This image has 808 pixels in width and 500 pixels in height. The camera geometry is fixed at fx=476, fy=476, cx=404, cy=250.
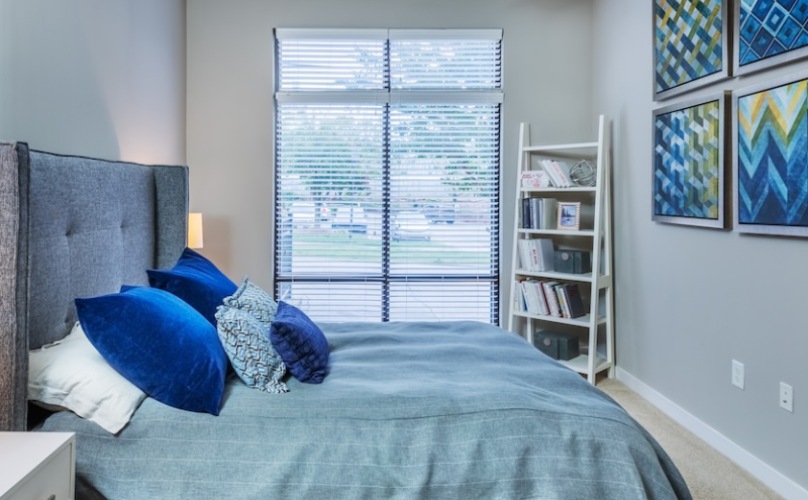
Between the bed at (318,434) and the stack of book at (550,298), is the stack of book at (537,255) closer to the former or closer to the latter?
the stack of book at (550,298)

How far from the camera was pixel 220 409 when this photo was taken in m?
1.38

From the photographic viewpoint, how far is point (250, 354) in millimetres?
1528

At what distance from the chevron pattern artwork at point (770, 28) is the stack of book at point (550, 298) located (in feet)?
5.28

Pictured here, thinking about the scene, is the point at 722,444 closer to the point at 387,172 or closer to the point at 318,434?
the point at 318,434

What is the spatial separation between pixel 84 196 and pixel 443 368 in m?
1.46

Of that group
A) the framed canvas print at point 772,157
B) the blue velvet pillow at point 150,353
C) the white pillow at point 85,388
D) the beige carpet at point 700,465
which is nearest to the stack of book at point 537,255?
the beige carpet at point 700,465

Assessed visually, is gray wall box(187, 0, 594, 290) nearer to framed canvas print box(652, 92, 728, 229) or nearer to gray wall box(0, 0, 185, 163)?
gray wall box(0, 0, 185, 163)

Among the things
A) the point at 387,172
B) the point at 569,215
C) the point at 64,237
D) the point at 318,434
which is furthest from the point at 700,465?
the point at 64,237

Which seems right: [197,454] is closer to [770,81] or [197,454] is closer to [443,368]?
[443,368]

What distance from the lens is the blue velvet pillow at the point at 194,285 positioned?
1.88 metres

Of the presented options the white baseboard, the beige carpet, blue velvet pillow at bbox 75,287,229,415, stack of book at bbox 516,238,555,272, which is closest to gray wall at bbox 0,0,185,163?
blue velvet pillow at bbox 75,287,229,415

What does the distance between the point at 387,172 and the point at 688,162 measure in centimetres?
195

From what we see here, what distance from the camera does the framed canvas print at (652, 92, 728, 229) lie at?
2.24 m

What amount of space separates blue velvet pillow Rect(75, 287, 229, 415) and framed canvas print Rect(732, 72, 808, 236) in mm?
2171
